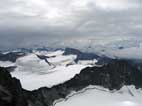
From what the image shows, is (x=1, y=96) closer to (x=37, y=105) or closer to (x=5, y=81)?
(x=5, y=81)

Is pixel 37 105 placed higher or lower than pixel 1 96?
lower

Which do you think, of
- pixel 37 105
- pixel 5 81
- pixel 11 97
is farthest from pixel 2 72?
pixel 37 105

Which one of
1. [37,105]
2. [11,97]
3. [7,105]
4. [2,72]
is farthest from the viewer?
[37,105]

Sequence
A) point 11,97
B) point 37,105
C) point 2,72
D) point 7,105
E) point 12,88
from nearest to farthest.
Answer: point 7,105 → point 11,97 → point 12,88 → point 2,72 → point 37,105

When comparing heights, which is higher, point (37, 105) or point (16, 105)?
point (16, 105)

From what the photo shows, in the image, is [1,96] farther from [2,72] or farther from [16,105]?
[2,72]

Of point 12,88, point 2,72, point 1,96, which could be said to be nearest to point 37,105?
point 2,72

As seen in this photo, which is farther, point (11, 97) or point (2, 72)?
point (2, 72)

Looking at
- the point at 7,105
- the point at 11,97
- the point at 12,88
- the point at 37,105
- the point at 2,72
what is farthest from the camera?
the point at 37,105

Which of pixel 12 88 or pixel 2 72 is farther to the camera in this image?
pixel 2 72
